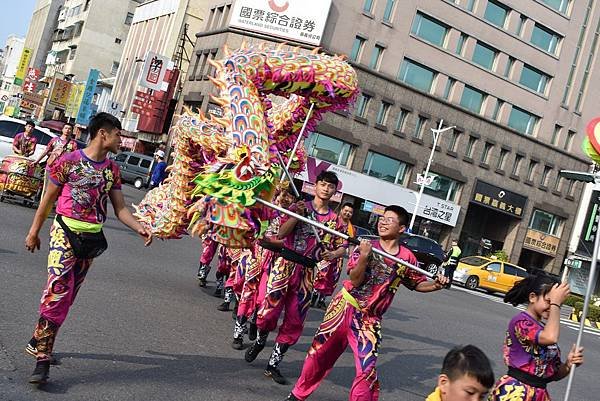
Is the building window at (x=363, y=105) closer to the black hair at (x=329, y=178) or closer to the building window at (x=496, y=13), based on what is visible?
the building window at (x=496, y=13)

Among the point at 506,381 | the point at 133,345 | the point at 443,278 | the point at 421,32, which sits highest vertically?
the point at 421,32

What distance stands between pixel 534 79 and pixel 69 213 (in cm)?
4056

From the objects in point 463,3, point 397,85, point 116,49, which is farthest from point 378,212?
point 116,49

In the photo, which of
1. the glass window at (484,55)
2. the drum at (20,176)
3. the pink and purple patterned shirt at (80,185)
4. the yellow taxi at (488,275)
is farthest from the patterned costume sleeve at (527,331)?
the glass window at (484,55)

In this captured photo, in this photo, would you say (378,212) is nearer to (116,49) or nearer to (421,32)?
(421,32)

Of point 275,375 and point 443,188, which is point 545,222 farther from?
point 275,375

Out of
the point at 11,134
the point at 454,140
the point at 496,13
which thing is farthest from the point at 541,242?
the point at 11,134

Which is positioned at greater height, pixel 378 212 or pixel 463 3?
pixel 463 3

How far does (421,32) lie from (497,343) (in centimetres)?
2769

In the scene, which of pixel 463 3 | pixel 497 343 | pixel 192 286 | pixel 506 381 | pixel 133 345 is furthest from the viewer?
pixel 463 3

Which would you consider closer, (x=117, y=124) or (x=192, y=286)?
(x=117, y=124)

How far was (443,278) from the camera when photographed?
4.84m

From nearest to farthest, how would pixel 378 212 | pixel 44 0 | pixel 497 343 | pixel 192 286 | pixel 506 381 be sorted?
1. pixel 506 381
2. pixel 192 286
3. pixel 497 343
4. pixel 378 212
5. pixel 44 0

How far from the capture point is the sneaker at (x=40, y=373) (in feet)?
14.8
